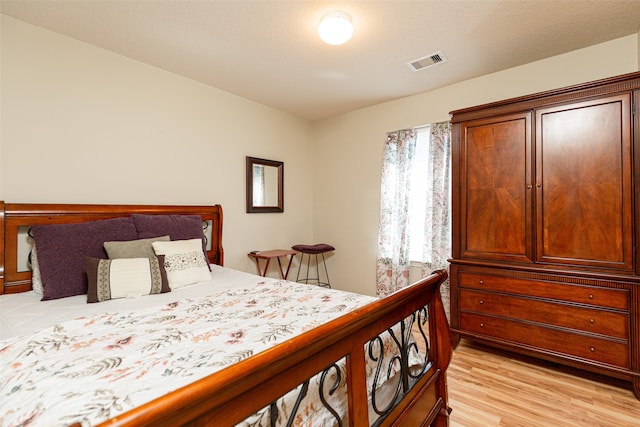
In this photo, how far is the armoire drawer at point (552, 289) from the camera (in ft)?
6.35

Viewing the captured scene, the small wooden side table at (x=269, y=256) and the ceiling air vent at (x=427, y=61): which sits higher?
the ceiling air vent at (x=427, y=61)

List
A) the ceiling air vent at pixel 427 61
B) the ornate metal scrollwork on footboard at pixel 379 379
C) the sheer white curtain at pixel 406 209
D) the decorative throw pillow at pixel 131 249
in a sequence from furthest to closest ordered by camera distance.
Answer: the sheer white curtain at pixel 406 209
the ceiling air vent at pixel 427 61
the decorative throw pillow at pixel 131 249
the ornate metal scrollwork on footboard at pixel 379 379

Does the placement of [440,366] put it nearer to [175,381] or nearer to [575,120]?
[175,381]

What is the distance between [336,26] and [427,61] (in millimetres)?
1090

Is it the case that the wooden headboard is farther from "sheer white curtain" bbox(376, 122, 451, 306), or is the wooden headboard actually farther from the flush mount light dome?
"sheer white curtain" bbox(376, 122, 451, 306)

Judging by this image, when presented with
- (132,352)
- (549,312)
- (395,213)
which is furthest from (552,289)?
(132,352)

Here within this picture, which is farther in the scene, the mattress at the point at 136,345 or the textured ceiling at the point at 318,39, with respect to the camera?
the textured ceiling at the point at 318,39

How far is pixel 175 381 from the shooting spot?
0.88 m

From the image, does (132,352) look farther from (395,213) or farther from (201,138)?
(395,213)

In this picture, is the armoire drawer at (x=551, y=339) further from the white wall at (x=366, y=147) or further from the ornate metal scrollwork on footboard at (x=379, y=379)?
the white wall at (x=366, y=147)

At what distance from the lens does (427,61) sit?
2.60 metres

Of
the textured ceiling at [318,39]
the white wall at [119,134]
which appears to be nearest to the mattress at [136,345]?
the white wall at [119,134]

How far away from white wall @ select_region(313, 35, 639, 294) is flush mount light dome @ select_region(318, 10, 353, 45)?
163 centimetres

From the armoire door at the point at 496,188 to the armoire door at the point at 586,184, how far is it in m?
0.09
